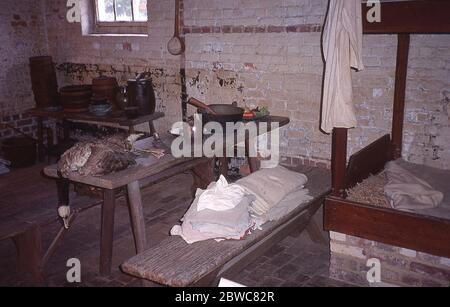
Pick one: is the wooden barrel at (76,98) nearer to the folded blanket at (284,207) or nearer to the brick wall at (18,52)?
the brick wall at (18,52)

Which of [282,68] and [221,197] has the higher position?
[282,68]

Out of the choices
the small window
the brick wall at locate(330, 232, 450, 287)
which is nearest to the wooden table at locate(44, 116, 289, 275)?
the brick wall at locate(330, 232, 450, 287)

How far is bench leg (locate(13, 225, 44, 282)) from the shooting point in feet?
13.1

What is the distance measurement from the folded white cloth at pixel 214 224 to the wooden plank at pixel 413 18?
203 cm

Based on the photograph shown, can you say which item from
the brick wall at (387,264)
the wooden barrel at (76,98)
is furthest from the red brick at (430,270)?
the wooden barrel at (76,98)

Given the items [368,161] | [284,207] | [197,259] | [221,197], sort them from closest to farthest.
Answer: [197,259] < [221,197] < [284,207] < [368,161]

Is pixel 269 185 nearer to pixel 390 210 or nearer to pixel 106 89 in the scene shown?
pixel 390 210

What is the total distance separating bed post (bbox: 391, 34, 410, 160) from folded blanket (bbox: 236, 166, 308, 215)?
1.47m

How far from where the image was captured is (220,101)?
257 inches

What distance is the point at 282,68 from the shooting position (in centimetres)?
581

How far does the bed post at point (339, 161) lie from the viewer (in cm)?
388

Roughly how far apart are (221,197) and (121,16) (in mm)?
5279

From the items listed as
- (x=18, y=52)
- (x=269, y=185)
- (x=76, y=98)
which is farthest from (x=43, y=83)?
(x=269, y=185)

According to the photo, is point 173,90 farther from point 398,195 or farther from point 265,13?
point 398,195
